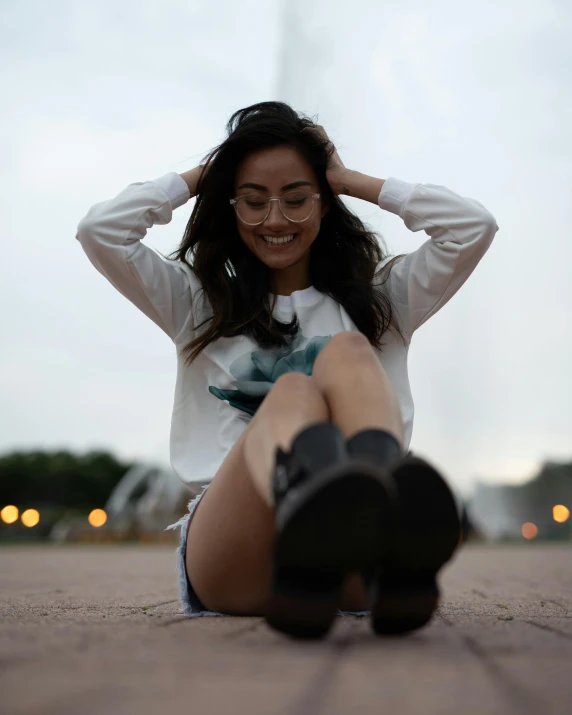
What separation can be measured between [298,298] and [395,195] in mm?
470

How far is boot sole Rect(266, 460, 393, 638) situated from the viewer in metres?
1.37

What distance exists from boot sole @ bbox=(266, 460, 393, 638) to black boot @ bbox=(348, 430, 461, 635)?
5 centimetres

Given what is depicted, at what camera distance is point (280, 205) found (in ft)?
9.36

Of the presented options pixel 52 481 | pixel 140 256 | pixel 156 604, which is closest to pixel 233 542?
pixel 140 256

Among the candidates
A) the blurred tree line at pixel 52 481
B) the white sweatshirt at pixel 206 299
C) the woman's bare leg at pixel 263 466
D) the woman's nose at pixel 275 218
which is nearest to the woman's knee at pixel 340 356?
the woman's bare leg at pixel 263 466

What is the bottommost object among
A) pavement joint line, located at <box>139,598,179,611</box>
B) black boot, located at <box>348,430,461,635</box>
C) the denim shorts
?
pavement joint line, located at <box>139,598,179,611</box>

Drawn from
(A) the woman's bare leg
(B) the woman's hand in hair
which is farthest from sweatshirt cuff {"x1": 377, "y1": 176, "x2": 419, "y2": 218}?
(A) the woman's bare leg

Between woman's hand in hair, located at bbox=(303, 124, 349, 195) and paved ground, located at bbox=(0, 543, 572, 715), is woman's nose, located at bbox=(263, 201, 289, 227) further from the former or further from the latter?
paved ground, located at bbox=(0, 543, 572, 715)

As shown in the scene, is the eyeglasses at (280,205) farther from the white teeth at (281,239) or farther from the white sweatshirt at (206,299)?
the white sweatshirt at (206,299)

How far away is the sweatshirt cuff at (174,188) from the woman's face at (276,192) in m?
0.22

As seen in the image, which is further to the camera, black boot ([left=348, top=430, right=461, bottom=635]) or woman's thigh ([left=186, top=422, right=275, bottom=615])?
woman's thigh ([left=186, top=422, right=275, bottom=615])

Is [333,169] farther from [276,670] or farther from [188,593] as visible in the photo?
[276,670]

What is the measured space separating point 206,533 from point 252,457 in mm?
546

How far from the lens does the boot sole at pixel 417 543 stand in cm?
148
